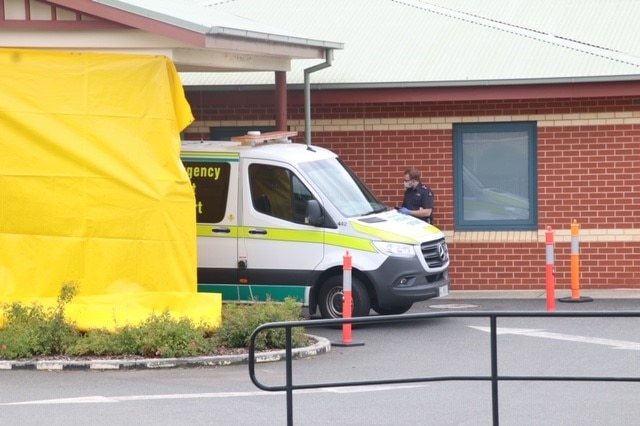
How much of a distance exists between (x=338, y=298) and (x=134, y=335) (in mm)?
3493

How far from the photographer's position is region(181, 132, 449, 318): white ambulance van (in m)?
17.1

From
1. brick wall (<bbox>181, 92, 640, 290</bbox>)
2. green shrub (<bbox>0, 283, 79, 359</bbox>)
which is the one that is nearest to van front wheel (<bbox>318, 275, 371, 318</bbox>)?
green shrub (<bbox>0, 283, 79, 359</bbox>)

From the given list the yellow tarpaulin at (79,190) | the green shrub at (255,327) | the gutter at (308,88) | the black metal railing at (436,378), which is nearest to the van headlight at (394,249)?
the green shrub at (255,327)

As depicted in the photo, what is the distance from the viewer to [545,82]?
20891 mm

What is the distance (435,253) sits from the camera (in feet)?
57.8

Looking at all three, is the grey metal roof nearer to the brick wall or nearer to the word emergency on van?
the brick wall

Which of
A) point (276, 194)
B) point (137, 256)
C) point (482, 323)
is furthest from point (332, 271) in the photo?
point (482, 323)

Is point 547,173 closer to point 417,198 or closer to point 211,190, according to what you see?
point 417,198

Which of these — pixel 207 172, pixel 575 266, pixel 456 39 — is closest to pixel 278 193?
pixel 207 172

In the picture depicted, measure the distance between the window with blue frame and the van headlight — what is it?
490 cm

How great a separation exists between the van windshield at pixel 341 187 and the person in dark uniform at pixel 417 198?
2586mm

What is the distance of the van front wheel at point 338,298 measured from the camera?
17.1 metres

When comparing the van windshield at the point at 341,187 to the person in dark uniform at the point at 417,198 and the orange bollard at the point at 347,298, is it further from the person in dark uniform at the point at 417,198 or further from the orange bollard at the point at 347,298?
the person in dark uniform at the point at 417,198

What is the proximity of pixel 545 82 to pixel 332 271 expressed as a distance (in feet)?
18.1
